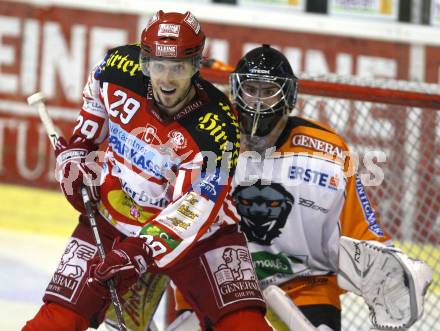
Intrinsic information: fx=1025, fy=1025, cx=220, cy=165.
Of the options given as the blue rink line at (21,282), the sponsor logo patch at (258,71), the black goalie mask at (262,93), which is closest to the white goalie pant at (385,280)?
the black goalie mask at (262,93)

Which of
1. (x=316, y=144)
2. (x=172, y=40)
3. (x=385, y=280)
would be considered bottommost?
(x=385, y=280)

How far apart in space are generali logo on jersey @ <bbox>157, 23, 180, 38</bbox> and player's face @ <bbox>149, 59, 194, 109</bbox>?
85 millimetres

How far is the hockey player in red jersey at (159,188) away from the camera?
10.6ft

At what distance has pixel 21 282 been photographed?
5066 mm

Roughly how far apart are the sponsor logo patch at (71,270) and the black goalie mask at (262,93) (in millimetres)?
722

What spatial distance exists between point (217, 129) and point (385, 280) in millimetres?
795

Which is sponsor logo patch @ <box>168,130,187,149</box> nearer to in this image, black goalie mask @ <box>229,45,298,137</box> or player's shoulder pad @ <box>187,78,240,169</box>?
player's shoulder pad @ <box>187,78,240,169</box>

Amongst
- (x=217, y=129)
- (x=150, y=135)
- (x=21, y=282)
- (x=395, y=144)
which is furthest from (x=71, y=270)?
(x=395, y=144)

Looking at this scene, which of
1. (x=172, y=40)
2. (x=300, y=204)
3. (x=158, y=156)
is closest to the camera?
(x=172, y=40)

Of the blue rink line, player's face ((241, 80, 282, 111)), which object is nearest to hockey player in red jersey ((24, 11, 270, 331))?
player's face ((241, 80, 282, 111))

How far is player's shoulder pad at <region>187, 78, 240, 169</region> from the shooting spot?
129 inches

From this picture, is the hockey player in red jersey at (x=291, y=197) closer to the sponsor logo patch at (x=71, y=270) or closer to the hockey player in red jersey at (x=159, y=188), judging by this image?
the hockey player in red jersey at (x=159, y=188)

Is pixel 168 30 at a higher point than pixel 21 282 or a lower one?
higher

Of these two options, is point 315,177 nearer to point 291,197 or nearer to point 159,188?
point 291,197
